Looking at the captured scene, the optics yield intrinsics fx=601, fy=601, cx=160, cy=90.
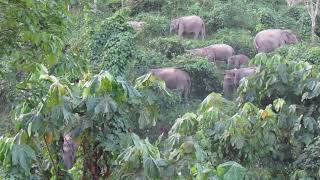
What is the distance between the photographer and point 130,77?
1346 centimetres

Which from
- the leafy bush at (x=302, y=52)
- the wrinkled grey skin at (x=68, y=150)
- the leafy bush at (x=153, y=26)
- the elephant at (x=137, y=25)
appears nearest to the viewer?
the wrinkled grey skin at (x=68, y=150)

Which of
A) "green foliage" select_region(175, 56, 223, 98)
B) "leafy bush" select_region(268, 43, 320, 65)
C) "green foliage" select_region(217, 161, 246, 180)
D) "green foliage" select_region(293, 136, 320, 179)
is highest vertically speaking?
"green foliage" select_region(217, 161, 246, 180)

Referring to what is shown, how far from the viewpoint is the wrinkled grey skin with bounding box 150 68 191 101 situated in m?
13.5

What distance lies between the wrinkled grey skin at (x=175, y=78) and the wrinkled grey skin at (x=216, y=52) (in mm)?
1277

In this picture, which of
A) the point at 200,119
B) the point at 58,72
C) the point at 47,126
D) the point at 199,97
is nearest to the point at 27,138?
the point at 47,126

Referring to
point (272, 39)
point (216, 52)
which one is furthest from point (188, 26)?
point (272, 39)

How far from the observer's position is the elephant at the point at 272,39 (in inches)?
615

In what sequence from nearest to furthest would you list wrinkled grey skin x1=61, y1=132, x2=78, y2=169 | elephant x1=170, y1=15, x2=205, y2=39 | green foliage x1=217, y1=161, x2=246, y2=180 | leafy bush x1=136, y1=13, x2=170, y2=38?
green foliage x1=217, y1=161, x2=246, y2=180
wrinkled grey skin x1=61, y1=132, x2=78, y2=169
leafy bush x1=136, y1=13, x2=170, y2=38
elephant x1=170, y1=15, x2=205, y2=39

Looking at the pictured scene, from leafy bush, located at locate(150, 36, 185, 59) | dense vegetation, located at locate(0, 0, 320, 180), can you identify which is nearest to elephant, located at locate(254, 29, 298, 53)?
leafy bush, located at locate(150, 36, 185, 59)

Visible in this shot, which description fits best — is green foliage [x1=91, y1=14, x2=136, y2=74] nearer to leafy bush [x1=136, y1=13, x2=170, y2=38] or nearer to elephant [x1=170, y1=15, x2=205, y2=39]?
leafy bush [x1=136, y1=13, x2=170, y2=38]

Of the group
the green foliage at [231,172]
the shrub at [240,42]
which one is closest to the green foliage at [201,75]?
the shrub at [240,42]

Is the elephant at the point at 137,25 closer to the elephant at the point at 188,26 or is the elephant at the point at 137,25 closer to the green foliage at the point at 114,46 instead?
the elephant at the point at 188,26

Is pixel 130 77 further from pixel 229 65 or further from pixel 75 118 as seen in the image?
pixel 75 118

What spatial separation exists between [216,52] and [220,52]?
0.11 meters
